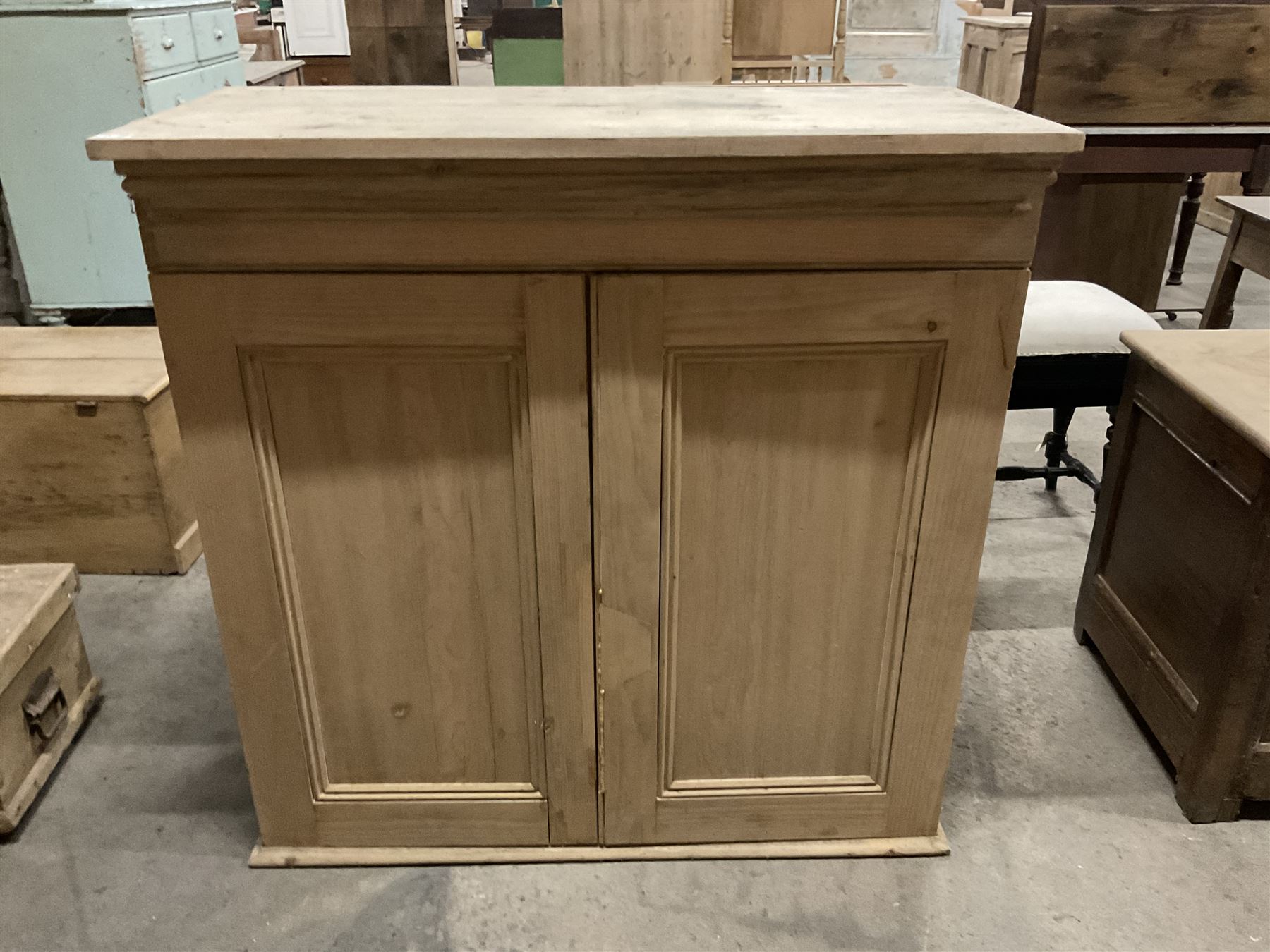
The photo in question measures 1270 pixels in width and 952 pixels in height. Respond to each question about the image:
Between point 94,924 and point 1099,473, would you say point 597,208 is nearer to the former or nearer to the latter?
point 94,924

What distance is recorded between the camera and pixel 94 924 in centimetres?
150

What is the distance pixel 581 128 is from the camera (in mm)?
1167

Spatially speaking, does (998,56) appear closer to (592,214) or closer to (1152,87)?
(1152,87)

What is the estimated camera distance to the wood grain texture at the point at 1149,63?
2992mm

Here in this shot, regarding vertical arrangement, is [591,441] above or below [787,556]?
above

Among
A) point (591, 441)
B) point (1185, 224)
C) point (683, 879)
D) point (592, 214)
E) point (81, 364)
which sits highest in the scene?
point (592, 214)

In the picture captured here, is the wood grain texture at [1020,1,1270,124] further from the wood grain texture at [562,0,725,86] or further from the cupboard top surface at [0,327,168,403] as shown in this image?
the cupboard top surface at [0,327,168,403]

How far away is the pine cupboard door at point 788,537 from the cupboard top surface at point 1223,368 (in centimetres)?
51

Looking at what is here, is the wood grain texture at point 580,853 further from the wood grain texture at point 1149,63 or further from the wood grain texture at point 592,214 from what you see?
the wood grain texture at point 1149,63

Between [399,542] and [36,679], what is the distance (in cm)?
85

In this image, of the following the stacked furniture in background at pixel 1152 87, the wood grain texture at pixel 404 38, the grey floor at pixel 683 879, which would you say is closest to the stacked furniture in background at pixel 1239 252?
the stacked furniture in background at pixel 1152 87

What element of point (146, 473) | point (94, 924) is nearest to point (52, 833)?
point (94, 924)

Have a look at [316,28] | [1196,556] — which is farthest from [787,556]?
[316,28]

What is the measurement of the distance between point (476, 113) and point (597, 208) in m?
0.29
